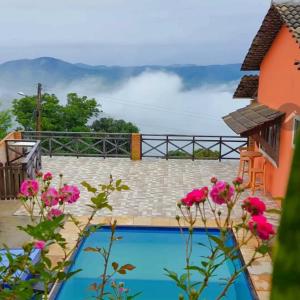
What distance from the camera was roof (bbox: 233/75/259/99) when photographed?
14258 mm

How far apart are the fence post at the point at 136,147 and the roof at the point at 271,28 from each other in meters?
4.70

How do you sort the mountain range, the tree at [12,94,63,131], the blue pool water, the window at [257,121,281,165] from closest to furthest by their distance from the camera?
the blue pool water
the window at [257,121,281,165]
the tree at [12,94,63,131]
the mountain range

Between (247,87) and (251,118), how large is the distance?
3.71 meters

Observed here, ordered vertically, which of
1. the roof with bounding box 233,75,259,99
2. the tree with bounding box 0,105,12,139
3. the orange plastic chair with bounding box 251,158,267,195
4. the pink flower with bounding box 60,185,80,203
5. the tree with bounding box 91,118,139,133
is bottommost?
the tree with bounding box 91,118,139,133

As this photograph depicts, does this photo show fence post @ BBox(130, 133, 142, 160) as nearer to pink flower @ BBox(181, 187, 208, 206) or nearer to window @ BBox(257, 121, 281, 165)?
window @ BBox(257, 121, 281, 165)

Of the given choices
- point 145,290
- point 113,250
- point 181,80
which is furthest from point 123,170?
point 181,80

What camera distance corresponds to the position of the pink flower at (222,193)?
8.76 feet

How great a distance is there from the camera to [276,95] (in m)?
11.0

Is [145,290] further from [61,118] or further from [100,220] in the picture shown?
[61,118]

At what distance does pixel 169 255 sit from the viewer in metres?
8.30

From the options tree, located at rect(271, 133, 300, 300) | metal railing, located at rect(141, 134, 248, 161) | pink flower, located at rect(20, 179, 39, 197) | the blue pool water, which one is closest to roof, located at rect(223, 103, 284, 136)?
metal railing, located at rect(141, 134, 248, 161)

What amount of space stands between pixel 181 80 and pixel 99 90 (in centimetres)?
3472

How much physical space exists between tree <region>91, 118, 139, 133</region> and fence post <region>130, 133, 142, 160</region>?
1895 centimetres

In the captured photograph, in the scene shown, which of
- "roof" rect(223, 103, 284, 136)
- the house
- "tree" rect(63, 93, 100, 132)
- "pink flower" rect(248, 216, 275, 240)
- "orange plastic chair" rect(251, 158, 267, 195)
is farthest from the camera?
"tree" rect(63, 93, 100, 132)
